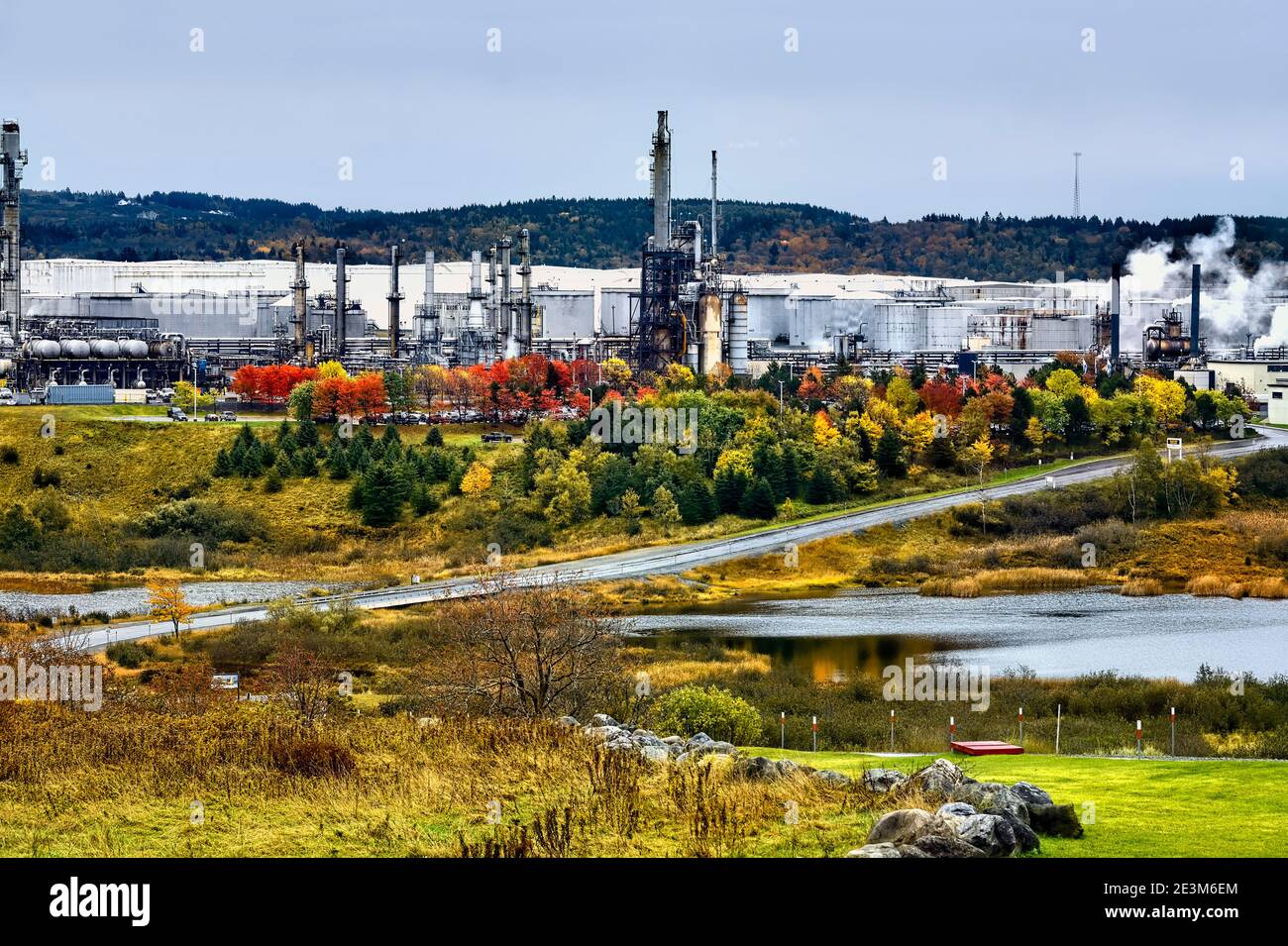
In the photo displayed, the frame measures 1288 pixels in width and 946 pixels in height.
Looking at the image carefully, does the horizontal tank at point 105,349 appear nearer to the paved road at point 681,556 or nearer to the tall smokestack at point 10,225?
the tall smokestack at point 10,225

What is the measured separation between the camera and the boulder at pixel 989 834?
19938mm

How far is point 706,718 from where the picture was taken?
109 feet

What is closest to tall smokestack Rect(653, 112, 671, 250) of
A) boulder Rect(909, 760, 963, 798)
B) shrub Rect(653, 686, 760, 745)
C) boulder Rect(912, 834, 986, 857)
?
shrub Rect(653, 686, 760, 745)

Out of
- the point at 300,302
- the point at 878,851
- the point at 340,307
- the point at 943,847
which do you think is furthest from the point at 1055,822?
the point at 340,307

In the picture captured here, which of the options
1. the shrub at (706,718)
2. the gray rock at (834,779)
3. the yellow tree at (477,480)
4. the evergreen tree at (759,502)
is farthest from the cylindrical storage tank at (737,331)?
the gray rock at (834,779)

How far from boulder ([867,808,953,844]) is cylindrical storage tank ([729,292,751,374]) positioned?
93958 millimetres

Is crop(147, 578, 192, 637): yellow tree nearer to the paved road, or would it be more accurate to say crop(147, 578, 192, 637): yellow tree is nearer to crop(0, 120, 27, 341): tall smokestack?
the paved road

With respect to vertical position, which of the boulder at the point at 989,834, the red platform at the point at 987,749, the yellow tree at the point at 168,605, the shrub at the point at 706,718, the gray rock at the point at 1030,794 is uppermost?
the boulder at the point at 989,834

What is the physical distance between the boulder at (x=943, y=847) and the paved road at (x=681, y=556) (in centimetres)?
3561

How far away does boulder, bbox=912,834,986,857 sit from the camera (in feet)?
62.9

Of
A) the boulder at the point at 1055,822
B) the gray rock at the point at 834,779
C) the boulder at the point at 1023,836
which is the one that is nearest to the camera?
the boulder at the point at 1023,836

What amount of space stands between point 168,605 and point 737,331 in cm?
6102

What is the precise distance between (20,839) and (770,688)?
992 inches
